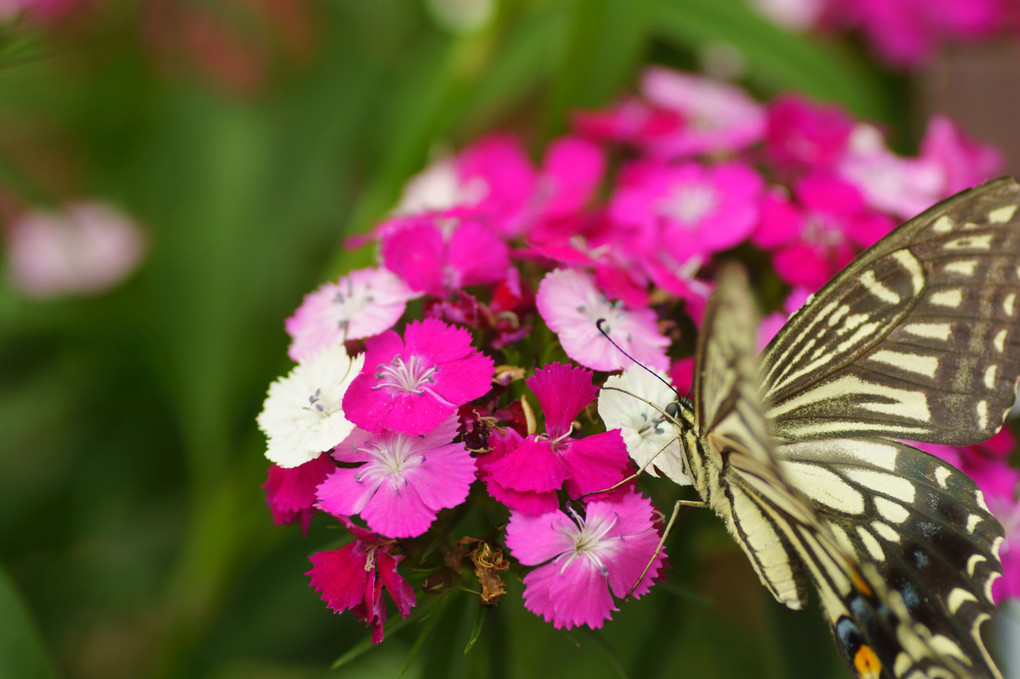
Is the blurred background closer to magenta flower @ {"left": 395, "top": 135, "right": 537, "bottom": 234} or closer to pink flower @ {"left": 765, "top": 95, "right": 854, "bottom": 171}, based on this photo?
magenta flower @ {"left": 395, "top": 135, "right": 537, "bottom": 234}

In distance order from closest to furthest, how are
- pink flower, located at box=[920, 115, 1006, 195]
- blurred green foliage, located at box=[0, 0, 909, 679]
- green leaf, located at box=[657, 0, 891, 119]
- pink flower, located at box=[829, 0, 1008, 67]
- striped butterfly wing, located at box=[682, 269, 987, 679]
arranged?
striped butterfly wing, located at box=[682, 269, 987, 679] → pink flower, located at box=[920, 115, 1006, 195] → blurred green foliage, located at box=[0, 0, 909, 679] → green leaf, located at box=[657, 0, 891, 119] → pink flower, located at box=[829, 0, 1008, 67]

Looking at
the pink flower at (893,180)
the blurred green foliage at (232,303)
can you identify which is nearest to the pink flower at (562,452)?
the blurred green foliage at (232,303)

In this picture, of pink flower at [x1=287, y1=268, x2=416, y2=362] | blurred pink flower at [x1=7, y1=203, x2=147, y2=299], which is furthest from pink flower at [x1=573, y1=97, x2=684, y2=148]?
blurred pink flower at [x1=7, y1=203, x2=147, y2=299]

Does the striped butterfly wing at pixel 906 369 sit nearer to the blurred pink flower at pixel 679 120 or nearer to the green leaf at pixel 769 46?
the blurred pink flower at pixel 679 120

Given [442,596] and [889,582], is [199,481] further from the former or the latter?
[889,582]

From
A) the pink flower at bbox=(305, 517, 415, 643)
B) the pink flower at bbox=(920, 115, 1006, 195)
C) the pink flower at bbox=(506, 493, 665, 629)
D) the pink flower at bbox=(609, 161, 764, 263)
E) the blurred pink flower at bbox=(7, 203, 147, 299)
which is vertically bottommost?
the blurred pink flower at bbox=(7, 203, 147, 299)
